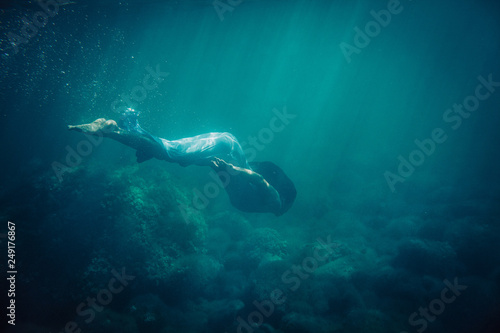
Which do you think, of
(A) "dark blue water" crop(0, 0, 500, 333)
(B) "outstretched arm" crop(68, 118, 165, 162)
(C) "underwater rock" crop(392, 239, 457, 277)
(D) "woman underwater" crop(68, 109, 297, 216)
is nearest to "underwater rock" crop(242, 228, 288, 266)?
(A) "dark blue water" crop(0, 0, 500, 333)

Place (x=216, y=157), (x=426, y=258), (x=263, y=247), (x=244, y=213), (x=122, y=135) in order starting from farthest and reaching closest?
(x=244, y=213)
(x=263, y=247)
(x=426, y=258)
(x=216, y=157)
(x=122, y=135)

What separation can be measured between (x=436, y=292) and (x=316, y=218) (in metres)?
7.27

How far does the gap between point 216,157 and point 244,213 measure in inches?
335

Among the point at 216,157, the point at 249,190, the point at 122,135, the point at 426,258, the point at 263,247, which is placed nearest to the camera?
the point at 122,135

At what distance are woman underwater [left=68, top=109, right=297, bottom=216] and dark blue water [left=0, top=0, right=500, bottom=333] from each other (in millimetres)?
2852

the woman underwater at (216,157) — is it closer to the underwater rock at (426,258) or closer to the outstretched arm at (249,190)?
the outstretched arm at (249,190)

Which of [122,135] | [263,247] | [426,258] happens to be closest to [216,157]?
[122,135]

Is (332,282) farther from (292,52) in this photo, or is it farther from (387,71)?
(387,71)

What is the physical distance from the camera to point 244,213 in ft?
45.6

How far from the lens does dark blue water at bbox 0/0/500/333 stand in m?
6.69

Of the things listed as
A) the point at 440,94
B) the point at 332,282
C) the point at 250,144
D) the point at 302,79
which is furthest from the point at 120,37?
the point at 440,94

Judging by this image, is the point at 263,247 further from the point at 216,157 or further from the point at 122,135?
the point at 122,135

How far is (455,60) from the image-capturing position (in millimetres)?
36812

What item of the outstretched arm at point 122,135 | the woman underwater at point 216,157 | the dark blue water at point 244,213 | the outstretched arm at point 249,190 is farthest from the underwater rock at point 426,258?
the outstretched arm at point 122,135
